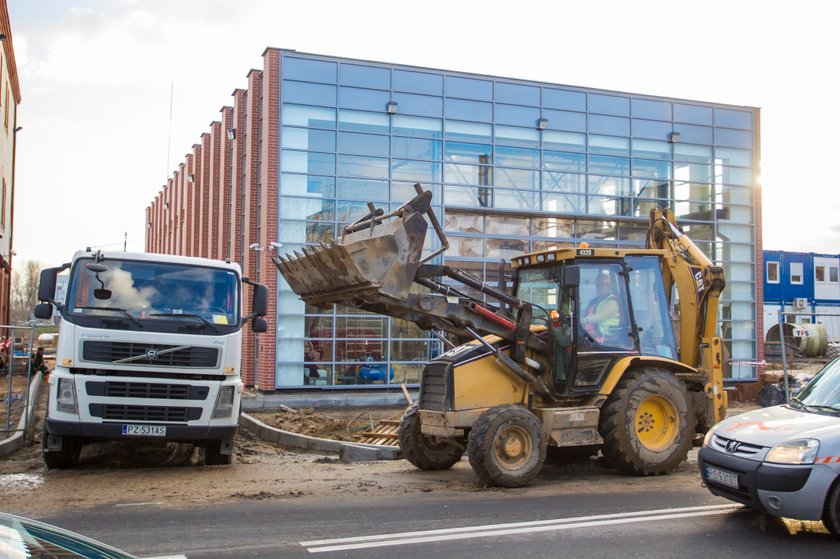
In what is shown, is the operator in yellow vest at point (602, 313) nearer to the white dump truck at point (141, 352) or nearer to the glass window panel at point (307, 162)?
the white dump truck at point (141, 352)

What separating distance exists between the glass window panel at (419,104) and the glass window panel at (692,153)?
27.2ft

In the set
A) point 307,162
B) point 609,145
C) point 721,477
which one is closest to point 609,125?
point 609,145

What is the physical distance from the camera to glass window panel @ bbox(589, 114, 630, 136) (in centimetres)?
2592

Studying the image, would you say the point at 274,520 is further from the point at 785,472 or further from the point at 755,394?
the point at 755,394

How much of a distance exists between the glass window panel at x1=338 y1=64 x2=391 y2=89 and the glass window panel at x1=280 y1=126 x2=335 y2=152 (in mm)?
1606

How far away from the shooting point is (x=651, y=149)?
26.6 m

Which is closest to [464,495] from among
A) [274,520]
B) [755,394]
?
[274,520]

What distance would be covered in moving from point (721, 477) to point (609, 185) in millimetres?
19718

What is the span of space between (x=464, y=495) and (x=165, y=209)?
43992mm

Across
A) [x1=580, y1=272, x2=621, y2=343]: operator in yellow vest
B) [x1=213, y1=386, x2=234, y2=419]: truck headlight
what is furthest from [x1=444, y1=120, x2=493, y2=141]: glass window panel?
[x1=213, y1=386, x2=234, y2=419]: truck headlight

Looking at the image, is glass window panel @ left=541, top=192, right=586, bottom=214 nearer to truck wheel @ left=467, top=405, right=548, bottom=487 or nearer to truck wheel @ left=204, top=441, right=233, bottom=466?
truck wheel @ left=204, top=441, right=233, bottom=466

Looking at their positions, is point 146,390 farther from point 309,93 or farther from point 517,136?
point 517,136

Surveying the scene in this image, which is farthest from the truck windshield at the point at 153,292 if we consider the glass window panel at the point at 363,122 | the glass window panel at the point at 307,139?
the glass window panel at the point at 363,122

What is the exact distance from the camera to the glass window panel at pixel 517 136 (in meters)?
25.0
